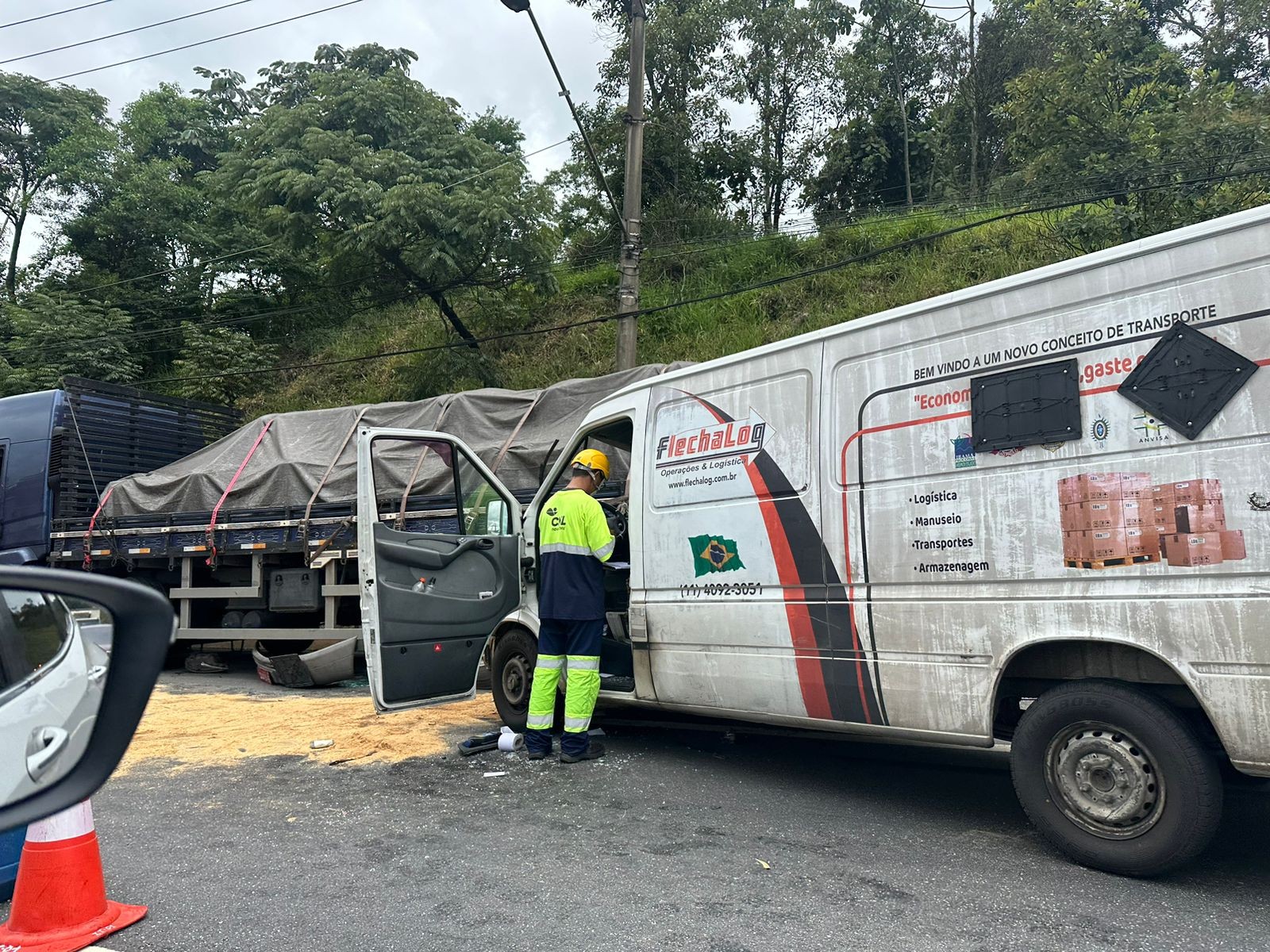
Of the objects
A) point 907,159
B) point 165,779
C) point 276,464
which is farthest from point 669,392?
point 907,159

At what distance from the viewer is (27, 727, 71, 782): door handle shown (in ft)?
5.34

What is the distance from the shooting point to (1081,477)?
3605 mm

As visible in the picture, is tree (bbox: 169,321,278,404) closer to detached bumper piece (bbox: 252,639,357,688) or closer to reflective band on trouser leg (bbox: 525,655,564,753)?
detached bumper piece (bbox: 252,639,357,688)

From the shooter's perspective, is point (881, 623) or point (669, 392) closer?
point (881, 623)

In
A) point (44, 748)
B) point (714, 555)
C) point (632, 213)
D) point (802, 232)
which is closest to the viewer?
point (44, 748)

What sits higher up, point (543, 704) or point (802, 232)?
point (802, 232)

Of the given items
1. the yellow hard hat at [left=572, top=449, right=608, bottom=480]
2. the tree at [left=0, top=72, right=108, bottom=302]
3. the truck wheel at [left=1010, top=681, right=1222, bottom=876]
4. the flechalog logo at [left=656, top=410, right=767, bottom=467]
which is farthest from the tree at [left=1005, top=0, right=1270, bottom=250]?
the tree at [left=0, top=72, right=108, bottom=302]

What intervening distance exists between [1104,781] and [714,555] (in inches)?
83.7

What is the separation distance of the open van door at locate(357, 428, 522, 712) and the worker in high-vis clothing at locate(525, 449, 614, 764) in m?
0.57

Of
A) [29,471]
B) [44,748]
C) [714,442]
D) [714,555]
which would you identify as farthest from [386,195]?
[44,748]

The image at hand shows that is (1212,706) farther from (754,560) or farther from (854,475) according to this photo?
(754,560)

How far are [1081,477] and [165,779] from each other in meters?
5.21

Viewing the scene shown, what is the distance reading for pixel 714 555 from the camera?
4.98 metres

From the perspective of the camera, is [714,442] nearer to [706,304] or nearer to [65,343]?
[706,304]
